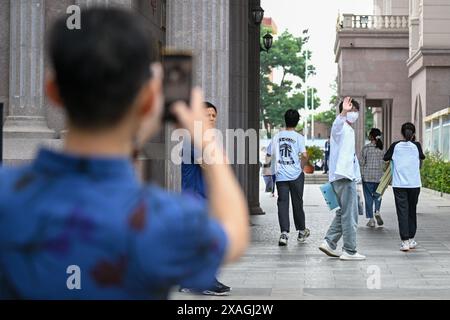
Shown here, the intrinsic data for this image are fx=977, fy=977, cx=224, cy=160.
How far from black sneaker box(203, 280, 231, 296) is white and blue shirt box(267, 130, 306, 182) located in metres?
4.64

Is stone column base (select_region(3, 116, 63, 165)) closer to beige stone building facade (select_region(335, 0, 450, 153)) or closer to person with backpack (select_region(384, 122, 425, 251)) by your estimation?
person with backpack (select_region(384, 122, 425, 251))

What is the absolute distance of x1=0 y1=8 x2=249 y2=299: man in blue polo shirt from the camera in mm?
1999

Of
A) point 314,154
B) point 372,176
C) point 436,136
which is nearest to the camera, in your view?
point 372,176

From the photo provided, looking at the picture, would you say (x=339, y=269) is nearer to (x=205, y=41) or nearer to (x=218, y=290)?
(x=218, y=290)

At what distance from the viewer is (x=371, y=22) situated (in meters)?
44.7

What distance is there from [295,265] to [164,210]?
940 cm

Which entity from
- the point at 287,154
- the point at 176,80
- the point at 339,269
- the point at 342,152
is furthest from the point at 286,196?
the point at 176,80

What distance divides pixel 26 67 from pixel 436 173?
19.8 m

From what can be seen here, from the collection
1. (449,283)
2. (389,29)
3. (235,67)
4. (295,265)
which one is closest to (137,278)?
(449,283)

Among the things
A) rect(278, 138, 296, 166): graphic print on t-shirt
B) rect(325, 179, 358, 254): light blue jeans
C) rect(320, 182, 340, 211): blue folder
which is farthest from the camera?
rect(278, 138, 296, 166): graphic print on t-shirt

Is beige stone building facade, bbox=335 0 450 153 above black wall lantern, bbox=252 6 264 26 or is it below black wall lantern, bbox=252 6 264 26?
above

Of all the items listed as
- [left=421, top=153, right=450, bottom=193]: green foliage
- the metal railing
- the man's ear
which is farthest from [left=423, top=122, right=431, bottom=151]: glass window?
the man's ear

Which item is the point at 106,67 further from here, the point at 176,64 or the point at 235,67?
the point at 235,67

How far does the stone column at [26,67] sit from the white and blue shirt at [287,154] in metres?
3.37
